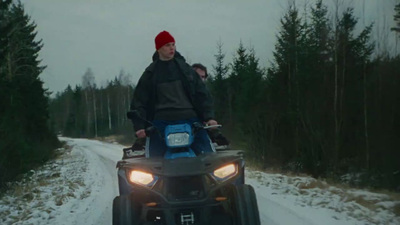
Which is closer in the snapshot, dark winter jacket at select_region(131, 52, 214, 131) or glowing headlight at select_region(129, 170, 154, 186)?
glowing headlight at select_region(129, 170, 154, 186)

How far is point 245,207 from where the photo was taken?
3.43m

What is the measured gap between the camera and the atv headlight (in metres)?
3.56

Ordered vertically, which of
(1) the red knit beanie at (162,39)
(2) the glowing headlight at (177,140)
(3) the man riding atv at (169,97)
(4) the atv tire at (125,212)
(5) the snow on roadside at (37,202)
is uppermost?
(1) the red knit beanie at (162,39)

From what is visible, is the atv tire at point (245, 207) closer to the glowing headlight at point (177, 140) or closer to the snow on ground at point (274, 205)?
the glowing headlight at point (177, 140)

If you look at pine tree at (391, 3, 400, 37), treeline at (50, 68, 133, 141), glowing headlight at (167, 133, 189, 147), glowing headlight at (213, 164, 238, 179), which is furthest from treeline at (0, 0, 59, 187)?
treeline at (50, 68, 133, 141)

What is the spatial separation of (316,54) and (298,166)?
5.96 meters

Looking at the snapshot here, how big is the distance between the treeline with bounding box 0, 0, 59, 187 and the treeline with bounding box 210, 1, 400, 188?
378 inches

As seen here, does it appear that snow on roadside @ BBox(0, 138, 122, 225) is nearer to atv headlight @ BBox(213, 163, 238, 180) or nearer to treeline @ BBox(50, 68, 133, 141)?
atv headlight @ BBox(213, 163, 238, 180)

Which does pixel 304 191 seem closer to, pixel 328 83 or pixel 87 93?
pixel 328 83

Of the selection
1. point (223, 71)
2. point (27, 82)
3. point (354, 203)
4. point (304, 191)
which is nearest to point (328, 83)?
point (304, 191)

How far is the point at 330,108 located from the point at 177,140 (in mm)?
15786

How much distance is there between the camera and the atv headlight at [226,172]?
11.7ft

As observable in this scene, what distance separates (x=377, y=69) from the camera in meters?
17.3

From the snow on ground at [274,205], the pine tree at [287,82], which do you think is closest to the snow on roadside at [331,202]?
the snow on ground at [274,205]
